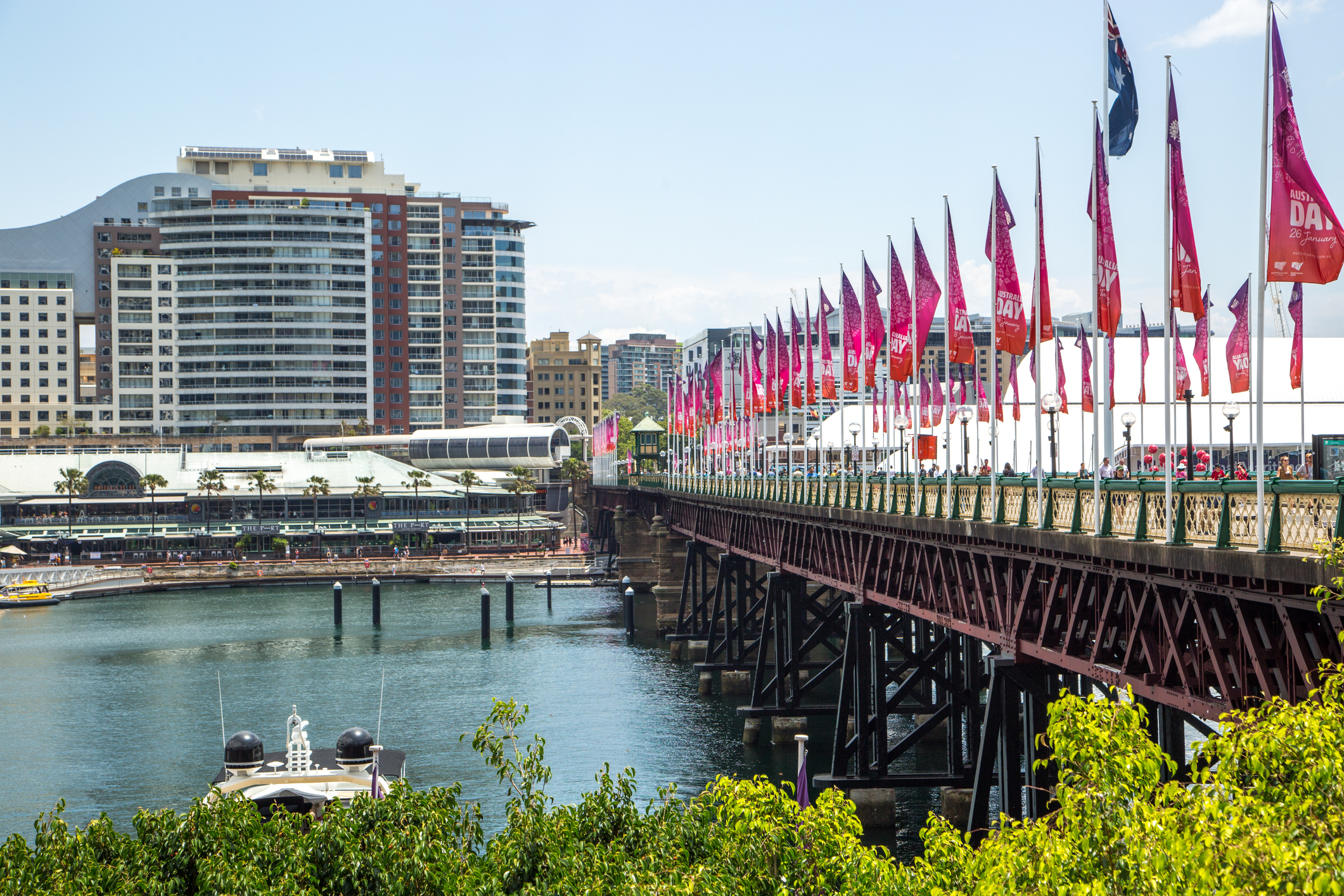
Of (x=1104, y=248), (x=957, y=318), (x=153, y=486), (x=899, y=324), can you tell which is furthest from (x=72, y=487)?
(x=1104, y=248)

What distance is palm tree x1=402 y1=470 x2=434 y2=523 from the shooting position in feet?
581

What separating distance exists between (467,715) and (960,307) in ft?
115

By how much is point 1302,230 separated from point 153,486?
160309mm

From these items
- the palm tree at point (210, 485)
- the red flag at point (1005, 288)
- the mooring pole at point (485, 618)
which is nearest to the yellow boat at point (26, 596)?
the palm tree at point (210, 485)

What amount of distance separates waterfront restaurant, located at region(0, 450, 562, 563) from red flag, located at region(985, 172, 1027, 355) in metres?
133

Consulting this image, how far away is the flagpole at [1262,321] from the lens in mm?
20188

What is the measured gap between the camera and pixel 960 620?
34.9m

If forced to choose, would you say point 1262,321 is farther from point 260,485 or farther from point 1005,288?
point 260,485

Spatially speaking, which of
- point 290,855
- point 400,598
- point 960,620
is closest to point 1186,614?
point 960,620

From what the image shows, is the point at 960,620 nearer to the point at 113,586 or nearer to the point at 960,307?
the point at 960,307

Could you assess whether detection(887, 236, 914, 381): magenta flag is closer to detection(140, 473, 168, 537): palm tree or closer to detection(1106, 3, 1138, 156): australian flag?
detection(1106, 3, 1138, 156): australian flag

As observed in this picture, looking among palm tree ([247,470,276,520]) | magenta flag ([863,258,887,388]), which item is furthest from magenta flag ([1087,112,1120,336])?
palm tree ([247,470,276,520])

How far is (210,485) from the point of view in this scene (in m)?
169

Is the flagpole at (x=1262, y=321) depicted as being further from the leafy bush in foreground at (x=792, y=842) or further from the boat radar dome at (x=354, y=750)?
the boat radar dome at (x=354, y=750)
